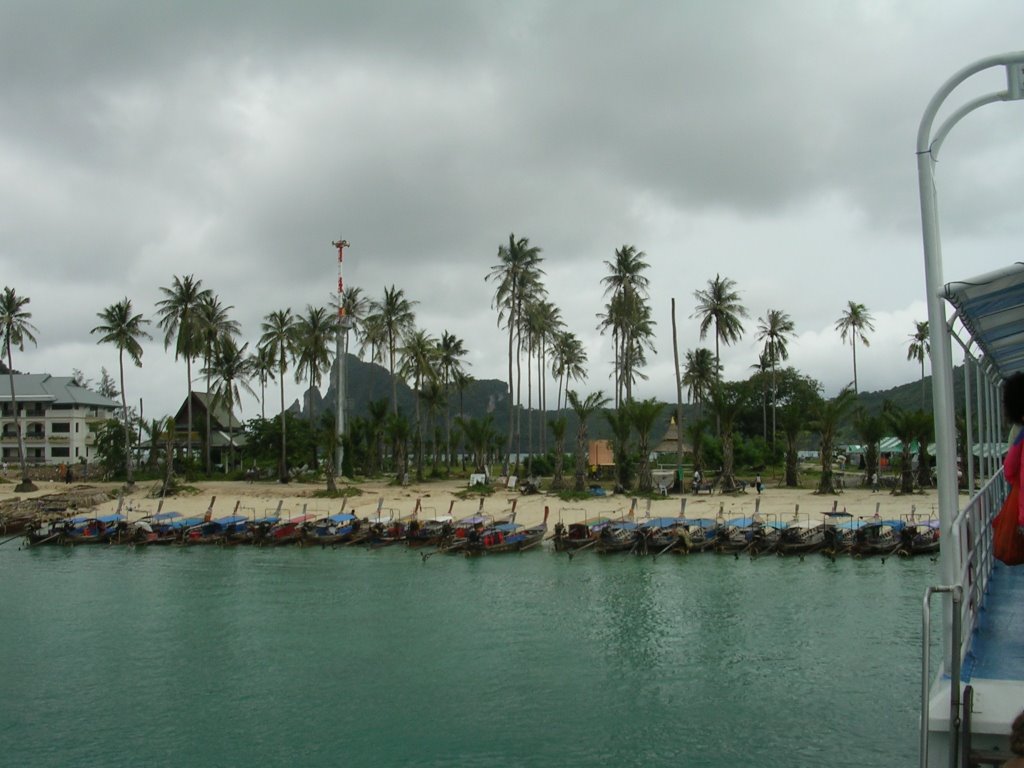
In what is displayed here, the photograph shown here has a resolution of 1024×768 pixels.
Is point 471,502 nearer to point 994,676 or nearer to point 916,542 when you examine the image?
point 916,542

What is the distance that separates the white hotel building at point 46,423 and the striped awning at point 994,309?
100625 mm

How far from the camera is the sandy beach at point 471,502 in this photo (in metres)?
54.2

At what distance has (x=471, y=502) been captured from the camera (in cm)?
6144

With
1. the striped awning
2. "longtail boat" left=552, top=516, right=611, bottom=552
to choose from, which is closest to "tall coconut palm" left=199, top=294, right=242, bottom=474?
"longtail boat" left=552, top=516, right=611, bottom=552

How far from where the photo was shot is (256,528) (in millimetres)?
A: 51312

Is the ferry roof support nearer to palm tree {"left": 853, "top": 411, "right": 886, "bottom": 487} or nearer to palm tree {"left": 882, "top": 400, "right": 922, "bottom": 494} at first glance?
palm tree {"left": 882, "top": 400, "right": 922, "bottom": 494}

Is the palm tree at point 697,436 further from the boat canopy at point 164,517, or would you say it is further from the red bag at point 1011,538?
the red bag at point 1011,538

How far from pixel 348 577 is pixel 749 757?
24.7 meters

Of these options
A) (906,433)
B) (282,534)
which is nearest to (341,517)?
(282,534)

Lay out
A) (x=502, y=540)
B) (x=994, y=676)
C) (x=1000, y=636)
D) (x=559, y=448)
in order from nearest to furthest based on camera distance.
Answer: (x=994, y=676)
(x=1000, y=636)
(x=502, y=540)
(x=559, y=448)

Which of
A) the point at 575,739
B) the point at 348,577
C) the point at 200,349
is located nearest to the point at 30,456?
the point at 200,349

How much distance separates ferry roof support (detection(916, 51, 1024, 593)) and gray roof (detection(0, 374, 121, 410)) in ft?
344

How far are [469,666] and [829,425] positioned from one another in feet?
143

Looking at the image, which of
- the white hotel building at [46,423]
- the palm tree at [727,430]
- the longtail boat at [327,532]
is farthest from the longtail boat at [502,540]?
→ the white hotel building at [46,423]
